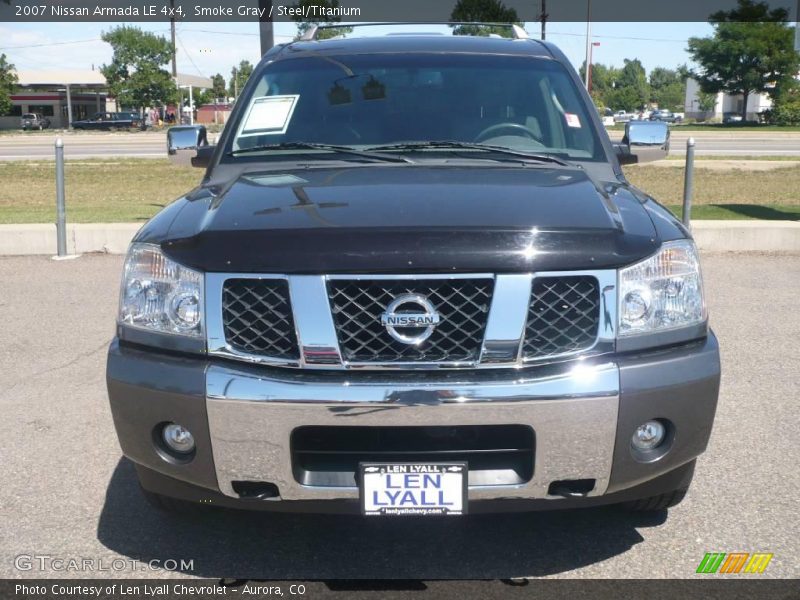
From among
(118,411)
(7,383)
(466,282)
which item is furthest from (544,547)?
(7,383)

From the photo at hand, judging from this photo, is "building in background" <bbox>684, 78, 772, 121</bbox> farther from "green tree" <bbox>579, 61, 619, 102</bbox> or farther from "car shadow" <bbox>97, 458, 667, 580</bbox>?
"car shadow" <bbox>97, 458, 667, 580</bbox>

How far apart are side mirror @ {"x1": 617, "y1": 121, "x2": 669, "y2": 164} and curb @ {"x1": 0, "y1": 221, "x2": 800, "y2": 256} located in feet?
17.2

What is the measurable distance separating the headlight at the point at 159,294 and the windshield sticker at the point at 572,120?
6.84 feet

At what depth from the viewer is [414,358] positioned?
2846 millimetres

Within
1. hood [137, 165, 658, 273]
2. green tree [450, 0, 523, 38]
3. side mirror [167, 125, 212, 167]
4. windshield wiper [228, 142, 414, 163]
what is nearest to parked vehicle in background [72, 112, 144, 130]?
green tree [450, 0, 523, 38]

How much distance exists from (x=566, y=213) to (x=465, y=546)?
124 centimetres

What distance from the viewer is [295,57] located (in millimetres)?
4625

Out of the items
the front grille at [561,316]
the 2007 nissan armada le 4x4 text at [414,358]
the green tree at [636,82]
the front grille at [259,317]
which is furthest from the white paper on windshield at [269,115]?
the green tree at [636,82]

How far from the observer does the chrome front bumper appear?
9.00ft

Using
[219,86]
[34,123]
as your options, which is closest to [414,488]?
[34,123]

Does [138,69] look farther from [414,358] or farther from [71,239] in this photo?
A: [414,358]

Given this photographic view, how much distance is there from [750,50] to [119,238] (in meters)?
65.5

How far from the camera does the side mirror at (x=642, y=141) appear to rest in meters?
4.62

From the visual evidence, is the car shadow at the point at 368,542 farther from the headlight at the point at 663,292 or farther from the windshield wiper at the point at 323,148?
the windshield wiper at the point at 323,148
